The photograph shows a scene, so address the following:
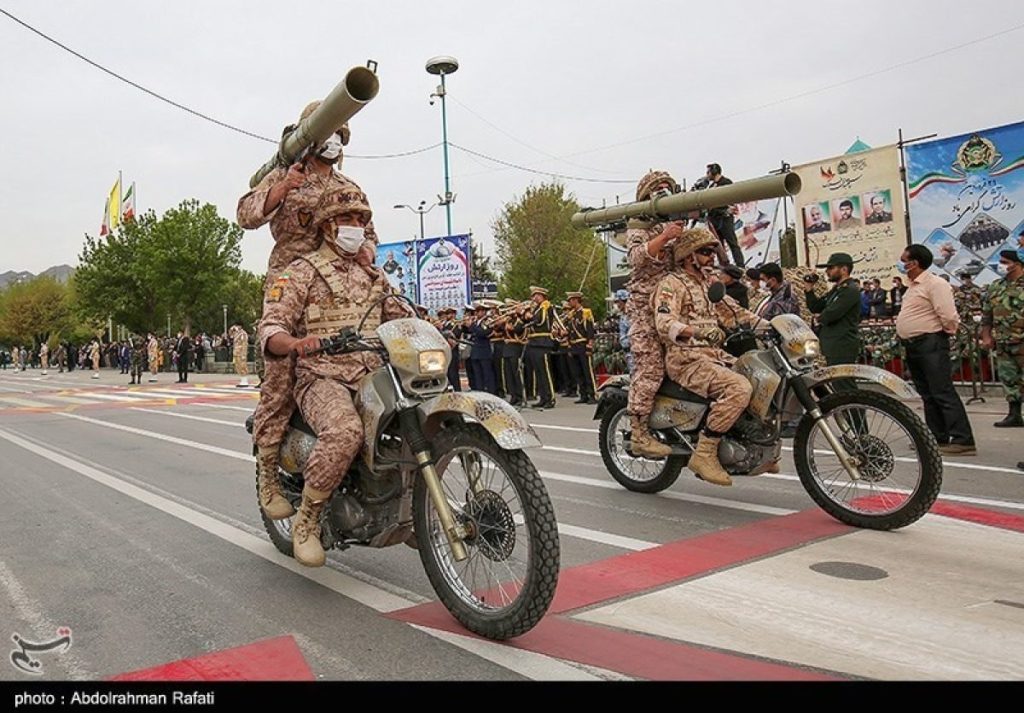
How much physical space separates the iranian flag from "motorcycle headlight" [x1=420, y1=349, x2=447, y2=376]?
51.1m

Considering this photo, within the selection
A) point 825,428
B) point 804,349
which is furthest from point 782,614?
point 804,349

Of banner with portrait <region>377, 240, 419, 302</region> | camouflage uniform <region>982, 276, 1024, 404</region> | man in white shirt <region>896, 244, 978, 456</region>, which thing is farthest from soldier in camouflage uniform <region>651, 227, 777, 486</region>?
banner with portrait <region>377, 240, 419, 302</region>

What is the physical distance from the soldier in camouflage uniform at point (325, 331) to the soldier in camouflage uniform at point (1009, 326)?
700 centimetres

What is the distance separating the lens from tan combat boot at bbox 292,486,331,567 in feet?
12.8

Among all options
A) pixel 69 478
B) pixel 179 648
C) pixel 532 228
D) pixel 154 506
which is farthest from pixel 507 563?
pixel 532 228

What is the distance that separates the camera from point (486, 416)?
10.9 ft

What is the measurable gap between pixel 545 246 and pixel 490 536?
4786 centimetres

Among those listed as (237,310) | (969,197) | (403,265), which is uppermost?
(237,310)

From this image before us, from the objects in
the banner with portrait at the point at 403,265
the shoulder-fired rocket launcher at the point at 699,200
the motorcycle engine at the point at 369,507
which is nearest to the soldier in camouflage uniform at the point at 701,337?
the shoulder-fired rocket launcher at the point at 699,200

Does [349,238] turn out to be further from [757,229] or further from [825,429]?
[757,229]

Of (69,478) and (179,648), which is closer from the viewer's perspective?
(179,648)

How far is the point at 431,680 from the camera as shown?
2975mm
